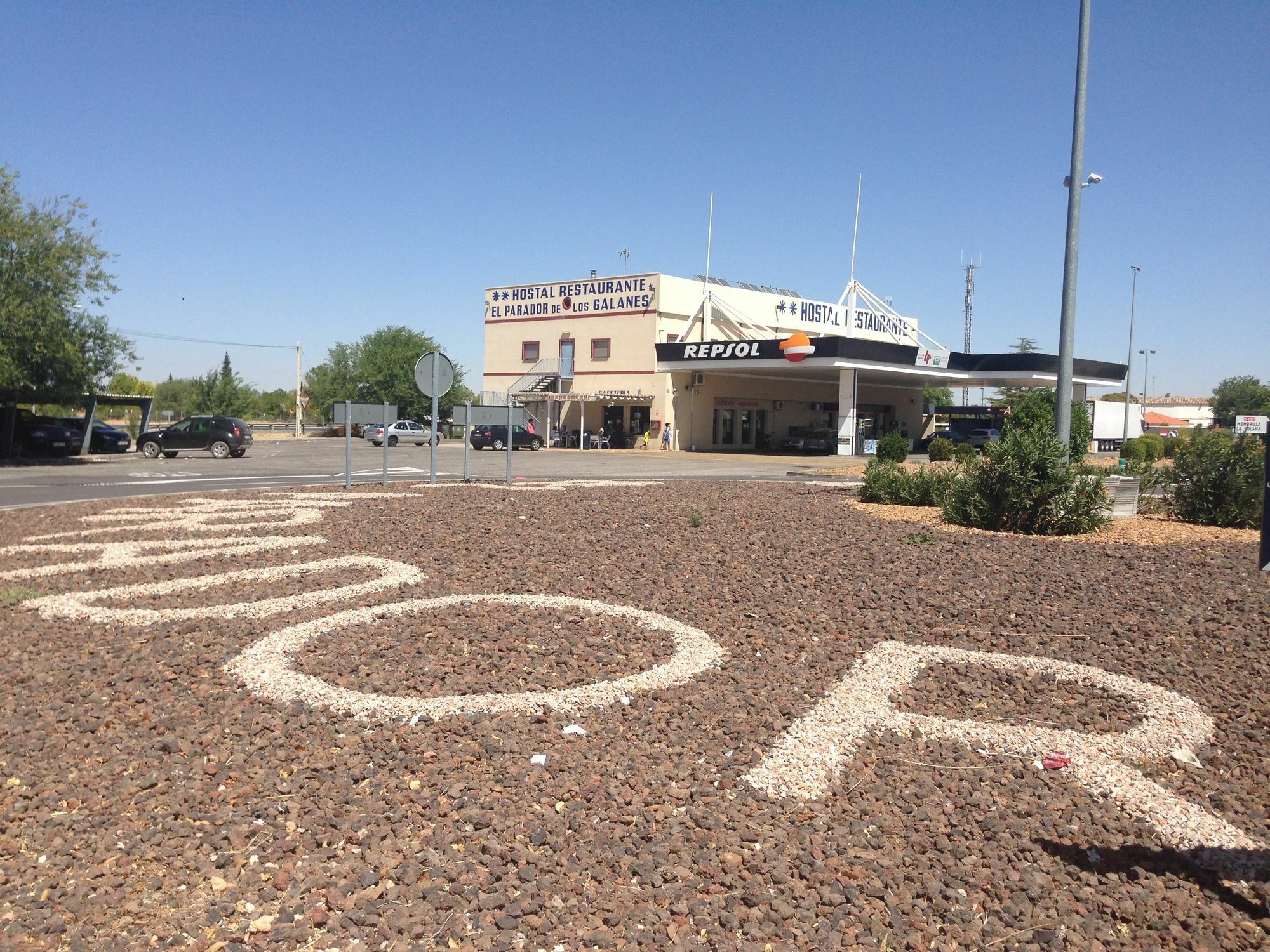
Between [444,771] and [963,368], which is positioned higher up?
[963,368]

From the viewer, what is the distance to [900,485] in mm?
15414

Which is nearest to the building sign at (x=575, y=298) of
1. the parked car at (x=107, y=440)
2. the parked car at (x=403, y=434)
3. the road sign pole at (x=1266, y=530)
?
the parked car at (x=403, y=434)

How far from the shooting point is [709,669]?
6082mm

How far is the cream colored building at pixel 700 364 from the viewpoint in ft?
159

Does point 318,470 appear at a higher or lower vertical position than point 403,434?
lower

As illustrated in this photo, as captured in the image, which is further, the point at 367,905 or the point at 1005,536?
the point at 1005,536

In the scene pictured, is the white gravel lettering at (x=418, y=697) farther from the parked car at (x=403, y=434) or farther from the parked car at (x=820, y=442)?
the parked car at (x=403, y=434)

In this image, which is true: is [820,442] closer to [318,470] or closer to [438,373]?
[318,470]

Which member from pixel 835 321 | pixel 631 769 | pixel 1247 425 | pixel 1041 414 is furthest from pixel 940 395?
pixel 631 769

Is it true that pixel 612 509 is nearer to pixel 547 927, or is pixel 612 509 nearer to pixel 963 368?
pixel 547 927

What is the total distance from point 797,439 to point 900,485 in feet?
114

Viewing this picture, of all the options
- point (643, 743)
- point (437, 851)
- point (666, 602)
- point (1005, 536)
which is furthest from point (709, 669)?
point (1005, 536)

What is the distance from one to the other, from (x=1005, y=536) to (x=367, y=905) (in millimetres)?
9600

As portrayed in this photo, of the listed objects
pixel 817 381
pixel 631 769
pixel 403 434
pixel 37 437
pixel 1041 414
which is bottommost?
pixel 631 769
